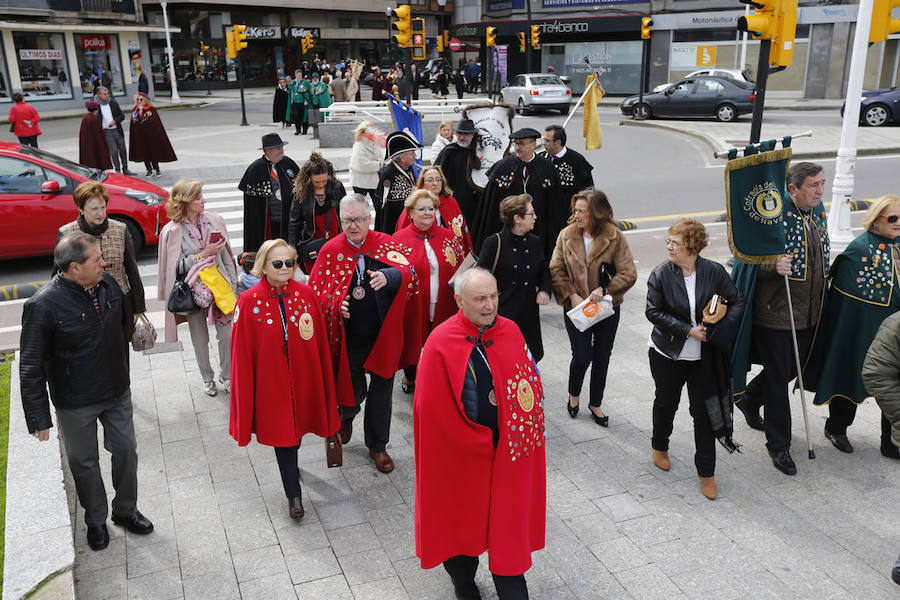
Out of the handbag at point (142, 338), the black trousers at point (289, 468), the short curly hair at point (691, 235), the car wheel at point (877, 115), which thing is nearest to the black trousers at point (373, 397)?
the black trousers at point (289, 468)

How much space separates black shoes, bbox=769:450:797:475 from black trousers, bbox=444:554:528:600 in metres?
2.44

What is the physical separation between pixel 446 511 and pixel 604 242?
289 cm

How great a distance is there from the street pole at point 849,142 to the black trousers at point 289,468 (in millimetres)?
8202

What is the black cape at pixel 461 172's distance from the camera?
8547 millimetres

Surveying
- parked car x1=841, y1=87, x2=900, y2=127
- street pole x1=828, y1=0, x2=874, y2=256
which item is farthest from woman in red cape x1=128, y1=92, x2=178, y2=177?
parked car x1=841, y1=87, x2=900, y2=127

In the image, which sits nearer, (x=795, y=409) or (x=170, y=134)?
(x=795, y=409)

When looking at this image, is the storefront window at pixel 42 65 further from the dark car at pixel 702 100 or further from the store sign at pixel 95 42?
the dark car at pixel 702 100

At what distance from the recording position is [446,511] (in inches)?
153

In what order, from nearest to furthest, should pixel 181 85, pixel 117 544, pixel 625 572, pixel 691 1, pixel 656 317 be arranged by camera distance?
1. pixel 625 572
2. pixel 117 544
3. pixel 656 317
4. pixel 691 1
5. pixel 181 85

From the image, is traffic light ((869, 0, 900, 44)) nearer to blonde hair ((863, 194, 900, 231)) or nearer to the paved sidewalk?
blonde hair ((863, 194, 900, 231))

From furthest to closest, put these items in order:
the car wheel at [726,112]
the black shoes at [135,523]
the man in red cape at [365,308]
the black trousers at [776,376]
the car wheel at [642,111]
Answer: the car wheel at [642,111], the car wheel at [726,112], the black trousers at [776,376], the man in red cape at [365,308], the black shoes at [135,523]

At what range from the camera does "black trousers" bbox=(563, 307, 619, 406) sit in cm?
622

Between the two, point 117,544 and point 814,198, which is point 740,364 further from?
point 117,544

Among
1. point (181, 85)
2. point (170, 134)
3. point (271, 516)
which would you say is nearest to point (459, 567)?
point (271, 516)
